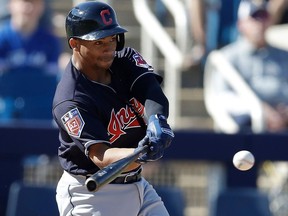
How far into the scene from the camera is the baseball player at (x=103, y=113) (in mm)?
4316

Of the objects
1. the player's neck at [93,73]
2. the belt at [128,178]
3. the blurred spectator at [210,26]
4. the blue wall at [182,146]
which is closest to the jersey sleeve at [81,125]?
the player's neck at [93,73]

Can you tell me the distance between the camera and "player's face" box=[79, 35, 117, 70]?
173 inches

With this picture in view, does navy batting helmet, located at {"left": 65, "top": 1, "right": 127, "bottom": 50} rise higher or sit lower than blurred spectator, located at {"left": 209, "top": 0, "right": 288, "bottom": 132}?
higher

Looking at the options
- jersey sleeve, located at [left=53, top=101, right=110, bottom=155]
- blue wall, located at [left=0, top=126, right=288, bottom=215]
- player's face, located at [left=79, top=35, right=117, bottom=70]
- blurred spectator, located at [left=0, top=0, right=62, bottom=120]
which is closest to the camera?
jersey sleeve, located at [left=53, top=101, right=110, bottom=155]

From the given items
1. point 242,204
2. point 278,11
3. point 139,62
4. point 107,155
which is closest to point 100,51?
point 139,62

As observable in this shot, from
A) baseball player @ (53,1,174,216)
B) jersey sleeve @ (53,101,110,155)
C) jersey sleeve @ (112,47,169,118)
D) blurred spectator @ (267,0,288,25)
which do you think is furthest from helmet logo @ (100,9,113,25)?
blurred spectator @ (267,0,288,25)

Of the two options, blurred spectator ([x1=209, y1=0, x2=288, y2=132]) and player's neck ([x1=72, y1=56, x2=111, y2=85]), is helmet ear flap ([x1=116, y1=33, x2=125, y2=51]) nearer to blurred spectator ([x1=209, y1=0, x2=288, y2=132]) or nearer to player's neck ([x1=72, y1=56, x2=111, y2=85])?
player's neck ([x1=72, y1=56, x2=111, y2=85])

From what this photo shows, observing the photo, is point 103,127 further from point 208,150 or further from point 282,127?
point 282,127

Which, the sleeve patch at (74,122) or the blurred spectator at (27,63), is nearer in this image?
the sleeve patch at (74,122)

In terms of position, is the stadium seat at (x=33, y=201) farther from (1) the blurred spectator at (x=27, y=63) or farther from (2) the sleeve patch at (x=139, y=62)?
(2) the sleeve patch at (x=139, y=62)

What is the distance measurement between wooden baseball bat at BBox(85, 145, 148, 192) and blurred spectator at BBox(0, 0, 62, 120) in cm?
375

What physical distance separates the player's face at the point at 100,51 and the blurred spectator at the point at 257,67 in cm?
334

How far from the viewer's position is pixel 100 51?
4418 millimetres

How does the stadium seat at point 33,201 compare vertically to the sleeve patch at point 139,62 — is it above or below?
below
